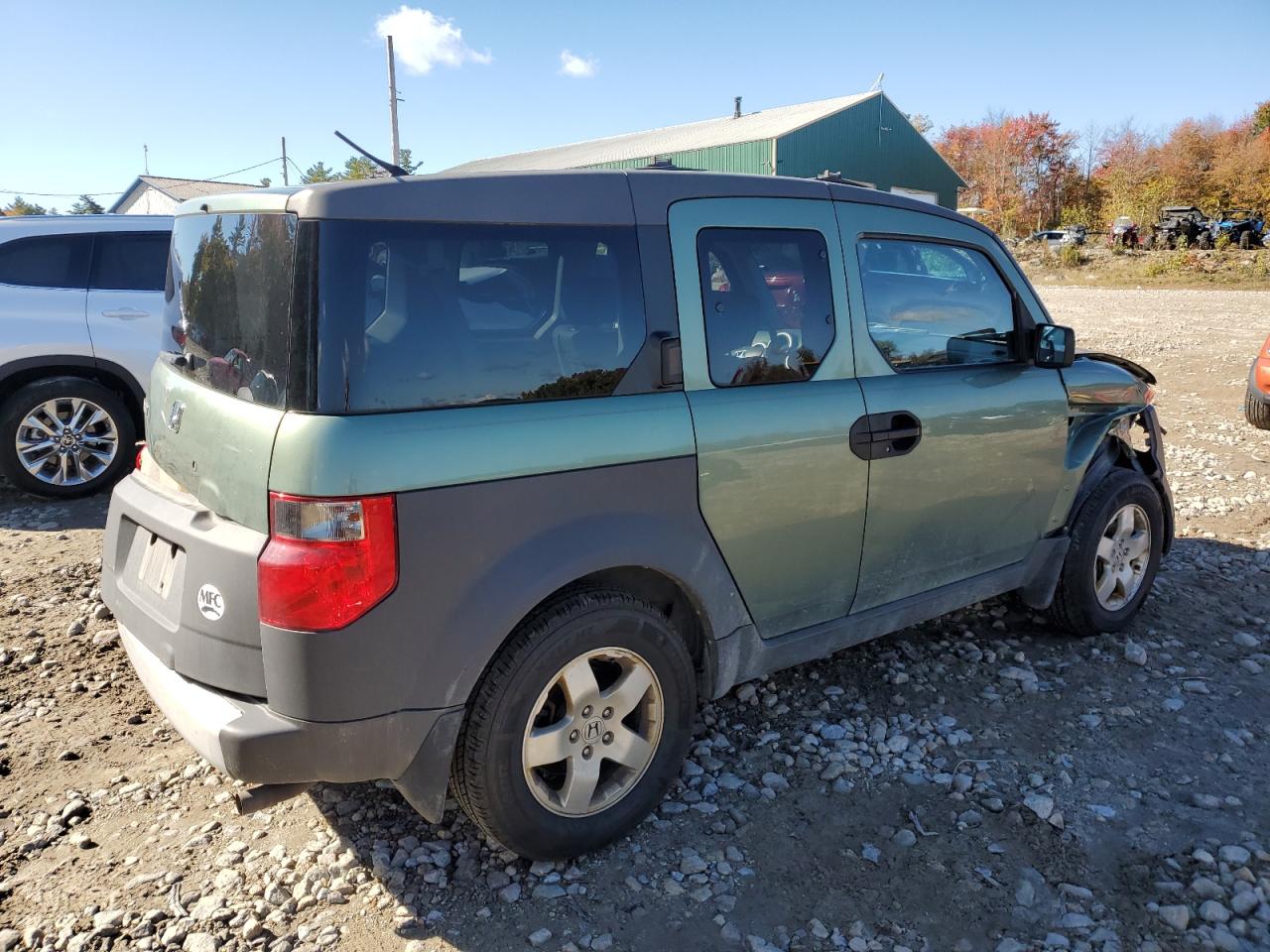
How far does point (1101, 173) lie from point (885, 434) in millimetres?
58265

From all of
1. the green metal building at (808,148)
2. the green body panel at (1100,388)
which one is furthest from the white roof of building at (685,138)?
the green body panel at (1100,388)

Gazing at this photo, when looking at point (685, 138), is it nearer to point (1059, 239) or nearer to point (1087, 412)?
point (1059, 239)

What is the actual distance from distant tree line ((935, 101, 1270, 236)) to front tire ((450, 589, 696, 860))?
142 feet

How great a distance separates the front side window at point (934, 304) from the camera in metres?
3.43

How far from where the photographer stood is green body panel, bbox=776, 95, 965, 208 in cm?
2983

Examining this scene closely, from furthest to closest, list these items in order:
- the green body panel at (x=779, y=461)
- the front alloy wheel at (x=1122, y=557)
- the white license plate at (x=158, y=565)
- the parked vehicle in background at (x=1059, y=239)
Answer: the parked vehicle in background at (x=1059, y=239), the front alloy wheel at (x=1122, y=557), the green body panel at (x=779, y=461), the white license plate at (x=158, y=565)

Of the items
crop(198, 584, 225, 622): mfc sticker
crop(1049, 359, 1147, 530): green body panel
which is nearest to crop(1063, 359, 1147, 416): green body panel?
crop(1049, 359, 1147, 530): green body panel

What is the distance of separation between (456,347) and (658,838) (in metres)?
1.67

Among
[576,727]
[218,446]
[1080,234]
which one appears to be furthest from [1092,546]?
[1080,234]

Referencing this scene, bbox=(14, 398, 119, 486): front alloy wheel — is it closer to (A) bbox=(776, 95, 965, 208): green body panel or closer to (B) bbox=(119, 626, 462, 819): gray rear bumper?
(B) bbox=(119, 626, 462, 819): gray rear bumper

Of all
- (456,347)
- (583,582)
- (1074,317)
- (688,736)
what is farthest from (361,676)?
(1074,317)

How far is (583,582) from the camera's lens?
2748 millimetres

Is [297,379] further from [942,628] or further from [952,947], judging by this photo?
[942,628]

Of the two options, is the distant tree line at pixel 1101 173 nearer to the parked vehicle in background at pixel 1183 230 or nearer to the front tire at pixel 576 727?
the parked vehicle in background at pixel 1183 230
